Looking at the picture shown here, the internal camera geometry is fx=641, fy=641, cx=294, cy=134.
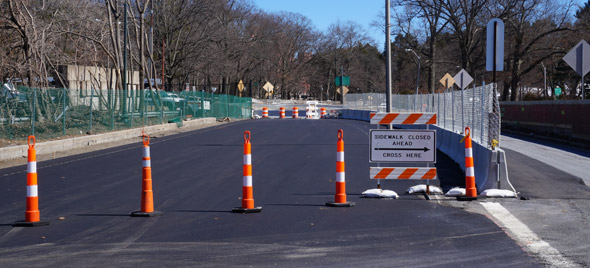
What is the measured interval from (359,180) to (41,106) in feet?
44.9

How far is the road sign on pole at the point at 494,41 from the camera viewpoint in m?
14.0

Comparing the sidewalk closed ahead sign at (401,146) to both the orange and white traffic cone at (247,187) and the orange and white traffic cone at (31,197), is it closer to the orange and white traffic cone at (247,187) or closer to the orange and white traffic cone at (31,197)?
the orange and white traffic cone at (247,187)

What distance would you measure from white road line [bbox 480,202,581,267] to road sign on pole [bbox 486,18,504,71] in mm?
5085

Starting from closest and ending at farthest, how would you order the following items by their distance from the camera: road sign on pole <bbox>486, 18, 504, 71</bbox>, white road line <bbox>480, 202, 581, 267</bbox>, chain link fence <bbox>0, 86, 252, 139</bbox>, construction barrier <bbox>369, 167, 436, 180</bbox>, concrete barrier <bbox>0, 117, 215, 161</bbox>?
white road line <bbox>480, 202, 581, 267</bbox> → construction barrier <bbox>369, 167, 436, 180</bbox> → road sign on pole <bbox>486, 18, 504, 71</bbox> → concrete barrier <bbox>0, 117, 215, 161</bbox> → chain link fence <bbox>0, 86, 252, 139</bbox>

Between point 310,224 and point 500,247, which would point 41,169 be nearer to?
point 310,224

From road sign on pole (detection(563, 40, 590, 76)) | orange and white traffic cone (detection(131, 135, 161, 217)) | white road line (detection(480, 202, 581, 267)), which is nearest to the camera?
white road line (detection(480, 202, 581, 267))

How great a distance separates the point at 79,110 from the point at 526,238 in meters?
20.4

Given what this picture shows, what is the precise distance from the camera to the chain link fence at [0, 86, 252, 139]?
2070 centimetres

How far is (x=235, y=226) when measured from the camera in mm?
8586

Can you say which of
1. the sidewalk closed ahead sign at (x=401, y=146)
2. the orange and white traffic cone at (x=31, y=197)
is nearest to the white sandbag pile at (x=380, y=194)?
the sidewalk closed ahead sign at (x=401, y=146)

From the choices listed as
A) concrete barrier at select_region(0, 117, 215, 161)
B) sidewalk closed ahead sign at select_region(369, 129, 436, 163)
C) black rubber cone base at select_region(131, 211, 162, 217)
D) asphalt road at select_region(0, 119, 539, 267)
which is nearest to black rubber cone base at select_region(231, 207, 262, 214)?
asphalt road at select_region(0, 119, 539, 267)

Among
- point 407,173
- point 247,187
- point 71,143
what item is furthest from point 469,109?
point 71,143

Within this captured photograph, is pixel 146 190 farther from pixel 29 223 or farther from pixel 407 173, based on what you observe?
pixel 407 173

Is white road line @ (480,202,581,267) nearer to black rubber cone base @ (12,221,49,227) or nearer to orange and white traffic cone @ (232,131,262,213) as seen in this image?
orange and white traffic cone @ (232,131,262,213)
